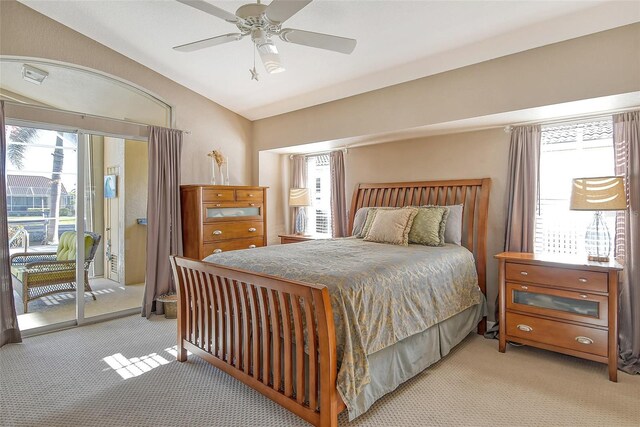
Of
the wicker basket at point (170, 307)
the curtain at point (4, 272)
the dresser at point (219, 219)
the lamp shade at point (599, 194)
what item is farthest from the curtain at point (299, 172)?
the lamp shade at point (599, 194)

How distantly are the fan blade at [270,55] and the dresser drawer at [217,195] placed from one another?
2.12 m

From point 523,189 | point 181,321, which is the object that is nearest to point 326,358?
point 181,321

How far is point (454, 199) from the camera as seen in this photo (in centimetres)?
388

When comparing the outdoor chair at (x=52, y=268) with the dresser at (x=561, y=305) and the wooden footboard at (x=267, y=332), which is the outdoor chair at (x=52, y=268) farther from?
the dresser at (x=561, y=305)

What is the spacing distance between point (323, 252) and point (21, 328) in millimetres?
3187

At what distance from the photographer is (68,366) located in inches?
111

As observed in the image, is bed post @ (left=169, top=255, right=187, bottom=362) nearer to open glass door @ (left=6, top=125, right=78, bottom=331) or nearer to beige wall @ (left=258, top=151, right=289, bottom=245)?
open glass door @ (left=6, top=125, right=78, bottom=331)

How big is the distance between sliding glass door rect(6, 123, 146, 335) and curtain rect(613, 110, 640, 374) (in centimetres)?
494

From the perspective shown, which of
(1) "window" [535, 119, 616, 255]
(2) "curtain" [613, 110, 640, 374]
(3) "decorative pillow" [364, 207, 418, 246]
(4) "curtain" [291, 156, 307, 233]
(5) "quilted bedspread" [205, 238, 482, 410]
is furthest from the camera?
(4) "curtain" [291, 156, 307, 233]

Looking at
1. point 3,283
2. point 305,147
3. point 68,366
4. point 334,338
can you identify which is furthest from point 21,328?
point 305,147

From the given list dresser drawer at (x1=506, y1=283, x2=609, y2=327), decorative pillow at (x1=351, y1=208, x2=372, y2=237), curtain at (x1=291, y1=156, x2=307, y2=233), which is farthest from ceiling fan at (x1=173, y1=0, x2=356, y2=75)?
curtain at (x1=291, y1=156, x2=307, y2=233)

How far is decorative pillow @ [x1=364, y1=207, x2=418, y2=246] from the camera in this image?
11.5ft

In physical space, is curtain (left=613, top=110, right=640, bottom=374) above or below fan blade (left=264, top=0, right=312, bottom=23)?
below

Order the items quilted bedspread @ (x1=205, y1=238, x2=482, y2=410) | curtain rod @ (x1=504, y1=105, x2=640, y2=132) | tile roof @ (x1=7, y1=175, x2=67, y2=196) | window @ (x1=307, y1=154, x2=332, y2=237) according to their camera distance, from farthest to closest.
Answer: window @ (x1=307, y1=154, x2=332, y2=237) → tile roof @ (x1=7, y1=175, x2=67, y2=196) → curtain rod @ (x1=504, y1=105, x2=640, y2=132) → quilted bedspread @ (x1=205, y1=238, x2=482, y2=410)
